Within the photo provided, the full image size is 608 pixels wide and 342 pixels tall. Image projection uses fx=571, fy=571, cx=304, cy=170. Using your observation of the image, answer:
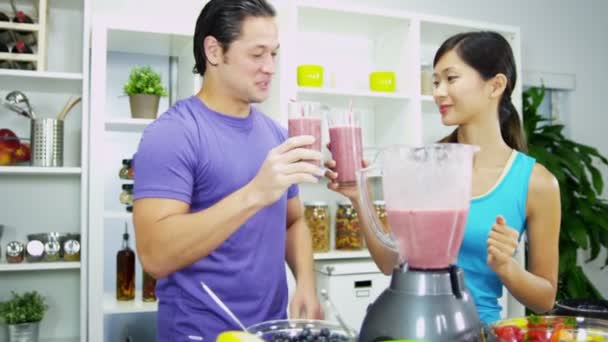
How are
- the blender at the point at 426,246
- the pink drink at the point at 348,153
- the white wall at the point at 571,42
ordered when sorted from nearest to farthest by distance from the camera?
the blender at the point at 426,246, the pink drink at the point at 348,153, the white wall at the point at 571,42

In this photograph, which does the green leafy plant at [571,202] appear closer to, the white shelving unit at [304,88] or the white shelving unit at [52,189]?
the white shelving unit at [304,88]

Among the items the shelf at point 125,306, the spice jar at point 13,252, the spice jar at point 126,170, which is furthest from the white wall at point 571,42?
the spice jar at point 13,252

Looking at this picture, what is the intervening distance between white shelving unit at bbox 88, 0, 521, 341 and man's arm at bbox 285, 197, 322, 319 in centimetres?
115

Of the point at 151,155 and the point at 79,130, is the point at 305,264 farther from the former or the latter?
the point at 79,130

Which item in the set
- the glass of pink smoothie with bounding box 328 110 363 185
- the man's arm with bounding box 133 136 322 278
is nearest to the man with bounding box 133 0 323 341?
the man's arm with bounding box 133 136 322 278

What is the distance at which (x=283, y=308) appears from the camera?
57.2 inches

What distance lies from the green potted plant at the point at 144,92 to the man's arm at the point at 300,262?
47.7 inches

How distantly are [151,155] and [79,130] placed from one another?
1.71m

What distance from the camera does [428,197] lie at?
89cm

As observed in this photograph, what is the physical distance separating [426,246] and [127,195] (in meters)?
1.95

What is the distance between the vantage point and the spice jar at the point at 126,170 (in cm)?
259

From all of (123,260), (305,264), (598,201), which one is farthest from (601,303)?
(123,260)

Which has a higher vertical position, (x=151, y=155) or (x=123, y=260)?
(x=151, y=155)

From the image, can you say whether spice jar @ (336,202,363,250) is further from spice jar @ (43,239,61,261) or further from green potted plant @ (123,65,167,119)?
spice jar @ (43,239,61,261)
